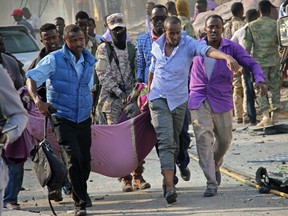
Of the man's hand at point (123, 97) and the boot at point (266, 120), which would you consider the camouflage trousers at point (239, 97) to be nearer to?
the boot at point (266, 120)

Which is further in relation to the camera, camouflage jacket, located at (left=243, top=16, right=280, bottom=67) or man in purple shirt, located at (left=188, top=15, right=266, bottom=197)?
camouflage jacket, located at (left=243, top=16, right=280, bottom=67)

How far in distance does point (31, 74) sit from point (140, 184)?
1991mm

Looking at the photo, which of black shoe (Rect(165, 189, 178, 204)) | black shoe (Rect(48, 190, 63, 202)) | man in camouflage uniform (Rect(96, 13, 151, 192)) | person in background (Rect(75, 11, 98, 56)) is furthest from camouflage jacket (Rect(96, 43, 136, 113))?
person in background (Rect(75, 11, 98, 56))

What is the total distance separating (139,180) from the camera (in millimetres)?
10320

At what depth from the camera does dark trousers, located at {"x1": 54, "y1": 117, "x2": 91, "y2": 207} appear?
9.02m

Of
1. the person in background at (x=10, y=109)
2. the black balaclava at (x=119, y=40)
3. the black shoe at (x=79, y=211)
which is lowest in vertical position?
the black shoe at (x=79, y=211)

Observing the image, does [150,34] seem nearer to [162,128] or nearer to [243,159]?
[162,128]

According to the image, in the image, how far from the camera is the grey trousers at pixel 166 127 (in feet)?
30.2

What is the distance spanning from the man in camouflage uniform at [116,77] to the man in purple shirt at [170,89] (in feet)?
3.34

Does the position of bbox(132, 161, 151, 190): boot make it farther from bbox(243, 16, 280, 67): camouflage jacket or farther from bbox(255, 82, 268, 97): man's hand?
bbox(243, 16, 280, 67): camouflage jacket

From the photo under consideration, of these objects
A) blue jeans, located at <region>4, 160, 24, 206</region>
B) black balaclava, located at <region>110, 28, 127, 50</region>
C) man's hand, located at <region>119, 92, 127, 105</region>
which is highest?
black balaclava, located at <region>110, 28, 127, 50</region>

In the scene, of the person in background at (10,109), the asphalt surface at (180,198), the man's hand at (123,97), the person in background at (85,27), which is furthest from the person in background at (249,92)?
the person in background at (10,109)

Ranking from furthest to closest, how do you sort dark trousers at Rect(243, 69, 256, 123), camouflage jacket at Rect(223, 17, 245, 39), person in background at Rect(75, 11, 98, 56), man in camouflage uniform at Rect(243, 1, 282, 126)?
camouflage jacket at Rect(223, 17, 245, 39) < dark trousers at Rect(243, 69, 256, 123) < man in camouflage uniform at Rect(243, 1, 282, 126) < person in background at Rect(75, 11, 98, 56)

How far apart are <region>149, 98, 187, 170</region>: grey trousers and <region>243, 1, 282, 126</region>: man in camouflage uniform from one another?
5.98 meters
